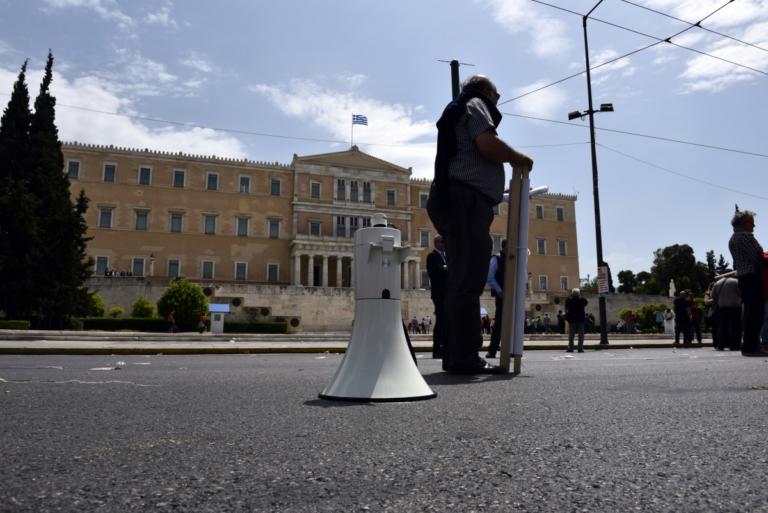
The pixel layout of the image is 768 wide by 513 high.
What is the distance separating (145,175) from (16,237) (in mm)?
26056

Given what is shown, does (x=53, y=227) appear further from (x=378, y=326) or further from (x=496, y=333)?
(x=378, y=326)

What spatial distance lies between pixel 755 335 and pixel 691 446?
575 centimetres

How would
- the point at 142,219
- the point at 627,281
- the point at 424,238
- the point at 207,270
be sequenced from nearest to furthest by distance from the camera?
1. the point at 142,219
2. the point at 207,270
3. the point at 424,238
4. the point at 627,281

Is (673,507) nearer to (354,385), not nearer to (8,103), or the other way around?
(354,385)

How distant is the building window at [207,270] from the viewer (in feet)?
147

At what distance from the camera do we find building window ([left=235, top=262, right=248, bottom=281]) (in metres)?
45.7

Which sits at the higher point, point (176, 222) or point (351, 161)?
point (351, 161)

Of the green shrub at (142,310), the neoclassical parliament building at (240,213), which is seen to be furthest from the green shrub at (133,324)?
the neoclassical parliament building at (240,213)

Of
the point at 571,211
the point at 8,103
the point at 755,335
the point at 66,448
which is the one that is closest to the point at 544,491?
the point at 66,448

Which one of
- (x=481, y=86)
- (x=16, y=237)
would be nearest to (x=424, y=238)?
(x=16, y=237)

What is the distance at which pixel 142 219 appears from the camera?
44125mm

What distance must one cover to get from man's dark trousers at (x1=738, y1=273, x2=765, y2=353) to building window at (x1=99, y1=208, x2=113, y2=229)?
145ft

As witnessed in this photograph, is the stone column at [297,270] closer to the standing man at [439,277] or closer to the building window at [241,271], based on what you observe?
the building window at [241,271]

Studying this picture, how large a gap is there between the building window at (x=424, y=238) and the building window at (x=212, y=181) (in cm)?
1798
